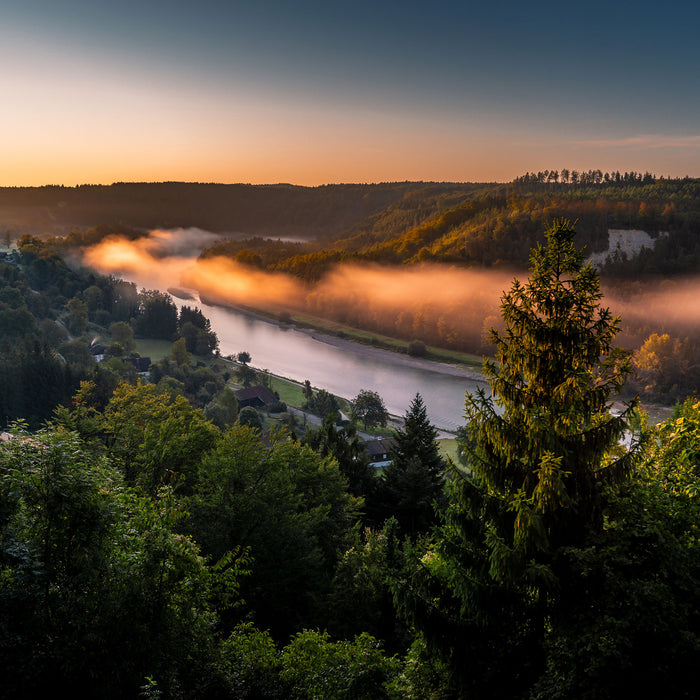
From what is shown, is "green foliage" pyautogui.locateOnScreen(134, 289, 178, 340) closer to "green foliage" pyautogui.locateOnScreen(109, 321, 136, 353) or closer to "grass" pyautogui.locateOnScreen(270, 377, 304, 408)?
"green foliage" pyautogui.locateOnScreen(109, 321, 136, 353)

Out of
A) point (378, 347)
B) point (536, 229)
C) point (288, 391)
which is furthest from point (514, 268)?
point (288, 391)

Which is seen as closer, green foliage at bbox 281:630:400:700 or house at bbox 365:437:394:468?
green foliage at bbox 281:630:400:700

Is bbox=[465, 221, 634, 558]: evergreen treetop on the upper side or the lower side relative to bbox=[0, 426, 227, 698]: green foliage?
upper

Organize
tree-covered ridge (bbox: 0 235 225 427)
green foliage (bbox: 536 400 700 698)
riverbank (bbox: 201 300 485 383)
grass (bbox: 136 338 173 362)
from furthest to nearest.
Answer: riverbank (bbox: 201 300 485 383)
grass (bbox: 136 338 173 362)
tree-covered ridge (bbox: 0 235 225 427)
green foliage (bbox: 536 400 700 698)

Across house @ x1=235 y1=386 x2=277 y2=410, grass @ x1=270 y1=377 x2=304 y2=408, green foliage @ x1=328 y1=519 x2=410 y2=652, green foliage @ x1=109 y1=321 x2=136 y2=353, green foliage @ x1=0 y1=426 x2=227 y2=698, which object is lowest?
grass @ x1=270 y1=377 x2=304 y2=408

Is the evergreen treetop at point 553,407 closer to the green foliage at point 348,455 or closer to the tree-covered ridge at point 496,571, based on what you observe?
the tree-covered ridge at point 496,571

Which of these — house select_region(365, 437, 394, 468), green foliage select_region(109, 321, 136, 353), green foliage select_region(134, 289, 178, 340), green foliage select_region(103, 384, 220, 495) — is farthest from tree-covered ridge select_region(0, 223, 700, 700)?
green foliage select_region(134, 289, 178, 340)

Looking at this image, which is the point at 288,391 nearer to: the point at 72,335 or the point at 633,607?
the point at 72,335
